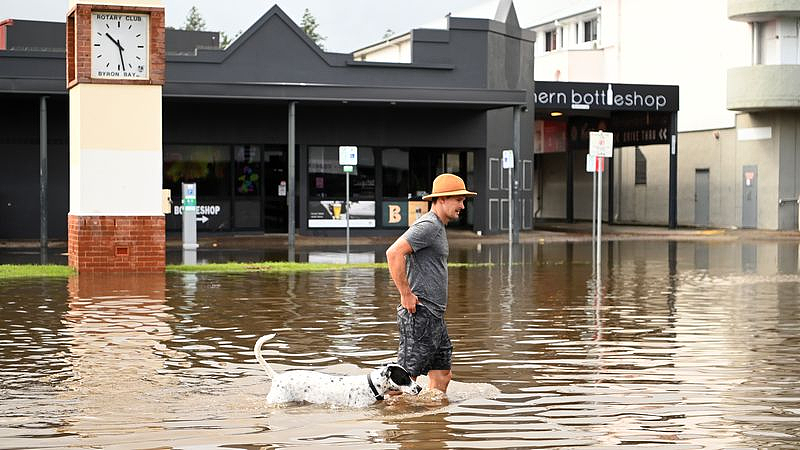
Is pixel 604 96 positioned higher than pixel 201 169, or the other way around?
pixel 604 96

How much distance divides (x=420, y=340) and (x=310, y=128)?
28.3 m

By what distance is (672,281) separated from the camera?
21.2 meters

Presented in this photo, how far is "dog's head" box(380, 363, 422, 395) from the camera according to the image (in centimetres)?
872

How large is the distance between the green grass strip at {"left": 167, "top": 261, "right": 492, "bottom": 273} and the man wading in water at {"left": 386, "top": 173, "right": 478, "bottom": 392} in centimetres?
1391

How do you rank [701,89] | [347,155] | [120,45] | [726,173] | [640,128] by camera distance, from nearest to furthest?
[120,45] < [347,155] < [726,173] < [640,128] < [701,89]

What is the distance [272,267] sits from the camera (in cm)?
2361

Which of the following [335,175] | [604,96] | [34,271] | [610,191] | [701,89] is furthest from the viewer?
[610,191]

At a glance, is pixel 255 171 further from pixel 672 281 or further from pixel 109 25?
pixel 672 281

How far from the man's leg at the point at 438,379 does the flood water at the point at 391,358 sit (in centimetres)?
20

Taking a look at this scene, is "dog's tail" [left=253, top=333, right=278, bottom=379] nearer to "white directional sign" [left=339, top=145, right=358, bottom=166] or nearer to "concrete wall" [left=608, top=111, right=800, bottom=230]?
"white directional sign" [left=339, top=145, right=358, bottom=166]

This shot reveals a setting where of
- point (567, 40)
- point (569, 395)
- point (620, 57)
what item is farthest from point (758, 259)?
point (567, 40)

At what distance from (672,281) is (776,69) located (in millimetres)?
24059

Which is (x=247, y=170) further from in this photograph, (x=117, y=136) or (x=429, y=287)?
(x=429, y=287)

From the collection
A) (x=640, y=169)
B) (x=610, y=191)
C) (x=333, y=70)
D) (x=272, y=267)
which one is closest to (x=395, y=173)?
(x=333, y=70)
